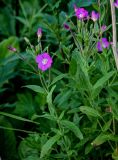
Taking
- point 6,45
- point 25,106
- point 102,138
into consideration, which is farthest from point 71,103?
point 6,45

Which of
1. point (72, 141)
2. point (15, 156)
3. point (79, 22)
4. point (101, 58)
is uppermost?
point (79, 22)

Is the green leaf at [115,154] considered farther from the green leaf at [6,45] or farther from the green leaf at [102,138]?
the green leaf at [6,45]

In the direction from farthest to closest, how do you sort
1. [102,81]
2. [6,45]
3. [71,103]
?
[6,45]
[71,103]
[102,81]

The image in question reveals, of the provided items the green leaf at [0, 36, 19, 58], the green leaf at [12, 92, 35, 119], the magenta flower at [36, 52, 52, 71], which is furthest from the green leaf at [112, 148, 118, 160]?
the green leaf at [0, 36, 19, 58]

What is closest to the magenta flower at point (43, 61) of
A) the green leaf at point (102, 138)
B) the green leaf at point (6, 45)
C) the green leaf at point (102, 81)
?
the green leaf at point (102, 81)

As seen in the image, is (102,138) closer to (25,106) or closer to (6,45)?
(25,106)

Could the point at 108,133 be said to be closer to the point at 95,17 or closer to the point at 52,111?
the point at 52,111

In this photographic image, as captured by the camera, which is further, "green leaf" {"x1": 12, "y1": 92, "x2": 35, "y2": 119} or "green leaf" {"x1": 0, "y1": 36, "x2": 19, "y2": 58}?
"green leaf" {"x1": 0, "y1": 36, "x2": 19, "y2": 58}

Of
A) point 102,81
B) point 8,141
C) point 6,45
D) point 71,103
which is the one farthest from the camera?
point 6,45

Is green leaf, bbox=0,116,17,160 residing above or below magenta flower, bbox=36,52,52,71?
below

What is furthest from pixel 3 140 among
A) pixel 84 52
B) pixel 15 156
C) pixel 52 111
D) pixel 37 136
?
pixel 84 52

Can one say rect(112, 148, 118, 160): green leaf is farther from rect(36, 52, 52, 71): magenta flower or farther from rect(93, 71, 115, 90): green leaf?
rect(36, 52, 52, 71): magenta flower
